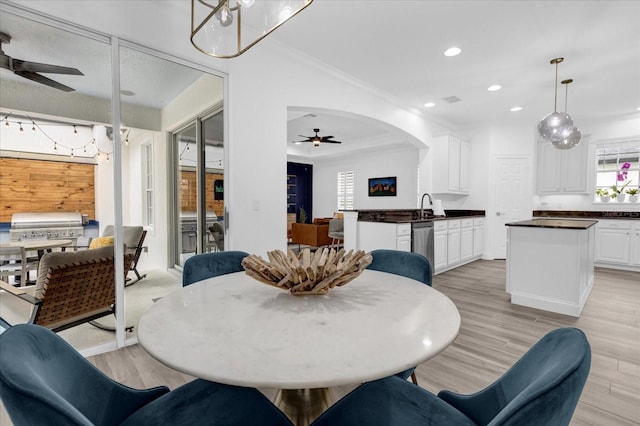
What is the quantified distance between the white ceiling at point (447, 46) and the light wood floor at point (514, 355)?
6.75 feet

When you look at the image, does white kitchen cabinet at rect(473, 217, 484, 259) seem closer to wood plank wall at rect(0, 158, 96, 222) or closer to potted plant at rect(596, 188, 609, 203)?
potted plant at rect(596, 188, 609, 203)

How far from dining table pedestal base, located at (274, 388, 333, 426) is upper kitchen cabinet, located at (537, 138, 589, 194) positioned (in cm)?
724

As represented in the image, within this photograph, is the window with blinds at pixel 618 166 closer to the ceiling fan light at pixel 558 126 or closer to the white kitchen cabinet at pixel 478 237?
the white kitchen cabinet at pixel 478 237

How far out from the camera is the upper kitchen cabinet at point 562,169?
6148 mm

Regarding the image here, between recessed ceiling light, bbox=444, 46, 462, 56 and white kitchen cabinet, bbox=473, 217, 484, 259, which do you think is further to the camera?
white kitchen cabinet, bbox=473, 217, 484, 259

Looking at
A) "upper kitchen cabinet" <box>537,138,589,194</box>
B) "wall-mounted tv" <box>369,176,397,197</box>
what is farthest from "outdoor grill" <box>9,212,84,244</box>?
"upper kitchen cabinet" <box>537,138,589,194</box>

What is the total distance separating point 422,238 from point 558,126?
210 cm

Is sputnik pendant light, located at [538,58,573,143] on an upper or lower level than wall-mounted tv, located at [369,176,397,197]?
upper

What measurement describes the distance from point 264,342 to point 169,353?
9.1 inches

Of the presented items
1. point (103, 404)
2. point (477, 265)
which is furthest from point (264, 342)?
point (477, 265)

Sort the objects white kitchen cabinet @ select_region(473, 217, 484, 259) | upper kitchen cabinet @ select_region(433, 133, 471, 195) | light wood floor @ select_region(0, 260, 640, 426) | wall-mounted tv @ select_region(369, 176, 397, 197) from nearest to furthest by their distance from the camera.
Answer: light wood floor @ select_region(0, 260, 640, 426) → upper kitchen cabinet @ select_region(433, 133, 471, 195) → white kitchen cabinet @ select_region(473, 217, 484, 259) → wall-mounted tv @ select_region(369, 176, 397, 197)

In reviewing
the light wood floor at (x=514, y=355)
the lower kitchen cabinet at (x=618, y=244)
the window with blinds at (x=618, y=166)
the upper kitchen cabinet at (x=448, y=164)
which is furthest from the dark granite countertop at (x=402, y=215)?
the window with blinds at (x=618, y=166)

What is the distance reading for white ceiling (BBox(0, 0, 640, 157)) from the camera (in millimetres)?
2420

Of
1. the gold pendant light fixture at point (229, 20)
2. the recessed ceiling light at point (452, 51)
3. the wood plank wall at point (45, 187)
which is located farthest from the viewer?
the recessed ceiling light at point (452, 51)
